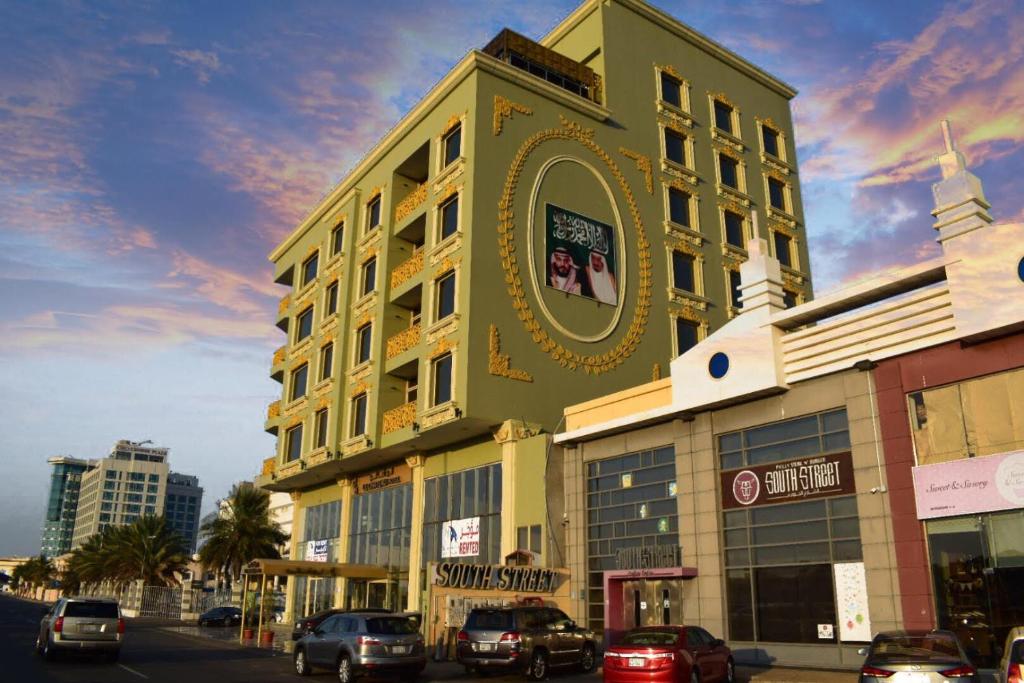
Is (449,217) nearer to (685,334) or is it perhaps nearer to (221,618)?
(685,334)

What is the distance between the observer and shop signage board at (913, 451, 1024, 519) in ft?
63.5

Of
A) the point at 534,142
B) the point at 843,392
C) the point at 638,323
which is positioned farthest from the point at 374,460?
the point at 843,392

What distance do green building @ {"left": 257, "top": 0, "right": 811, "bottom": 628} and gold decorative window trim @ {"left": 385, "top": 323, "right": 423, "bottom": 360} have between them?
0.50 ft

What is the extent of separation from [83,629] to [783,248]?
40.3m

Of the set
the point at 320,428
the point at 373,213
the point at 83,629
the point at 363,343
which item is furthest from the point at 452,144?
the point at 83,629

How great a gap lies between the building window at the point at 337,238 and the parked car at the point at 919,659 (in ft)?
135

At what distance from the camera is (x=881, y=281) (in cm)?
2284

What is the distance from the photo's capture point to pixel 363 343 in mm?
44938

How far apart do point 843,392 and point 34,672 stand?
22392mm

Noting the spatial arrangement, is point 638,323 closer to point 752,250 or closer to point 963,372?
point 752,250

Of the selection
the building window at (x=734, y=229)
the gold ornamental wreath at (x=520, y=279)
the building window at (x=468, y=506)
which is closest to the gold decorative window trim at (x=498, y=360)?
the gold ornamental wreath at (x=520, y=279)

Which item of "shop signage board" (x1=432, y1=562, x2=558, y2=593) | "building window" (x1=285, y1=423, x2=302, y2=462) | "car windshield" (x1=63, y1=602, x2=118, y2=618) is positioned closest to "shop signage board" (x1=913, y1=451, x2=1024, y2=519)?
"shop signage board" (x1=432, y1=562, x2=558, y2=593)

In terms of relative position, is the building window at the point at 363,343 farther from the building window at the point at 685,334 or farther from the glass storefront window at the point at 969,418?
the glass storefront window at the point at 969,418

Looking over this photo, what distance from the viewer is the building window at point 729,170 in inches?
1875
